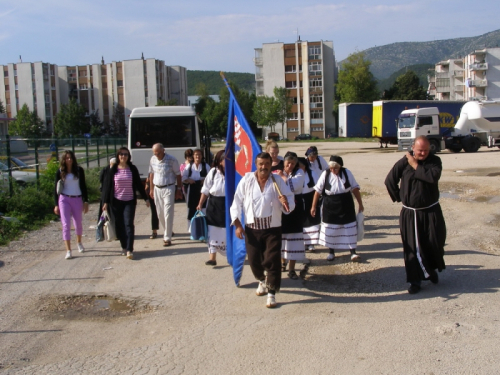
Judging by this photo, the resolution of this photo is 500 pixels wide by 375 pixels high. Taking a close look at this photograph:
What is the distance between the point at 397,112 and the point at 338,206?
3787cm

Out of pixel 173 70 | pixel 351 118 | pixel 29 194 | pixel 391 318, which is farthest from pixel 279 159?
pixel 173 70

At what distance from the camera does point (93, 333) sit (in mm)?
5512

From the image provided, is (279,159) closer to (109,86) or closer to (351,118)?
(351,118)

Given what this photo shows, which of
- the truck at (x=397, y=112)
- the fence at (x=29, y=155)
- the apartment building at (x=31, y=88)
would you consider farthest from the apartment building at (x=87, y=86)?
the fence at (x=29, y=155)

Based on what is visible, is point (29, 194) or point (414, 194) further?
point (29, 194)

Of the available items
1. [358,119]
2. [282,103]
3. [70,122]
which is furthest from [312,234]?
[70,122]

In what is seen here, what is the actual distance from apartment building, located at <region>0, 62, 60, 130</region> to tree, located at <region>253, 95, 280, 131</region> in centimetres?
4207

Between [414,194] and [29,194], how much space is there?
1039 cm

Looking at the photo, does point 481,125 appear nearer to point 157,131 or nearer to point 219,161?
point 157,131

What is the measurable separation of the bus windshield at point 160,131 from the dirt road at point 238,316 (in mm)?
8150

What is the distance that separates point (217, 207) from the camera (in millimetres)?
7898

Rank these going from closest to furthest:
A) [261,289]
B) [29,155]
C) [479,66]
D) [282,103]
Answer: [261,289]
[29,155]
[282,103]
[479,66]

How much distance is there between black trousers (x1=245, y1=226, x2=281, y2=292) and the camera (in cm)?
611

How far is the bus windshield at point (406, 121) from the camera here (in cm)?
3766
